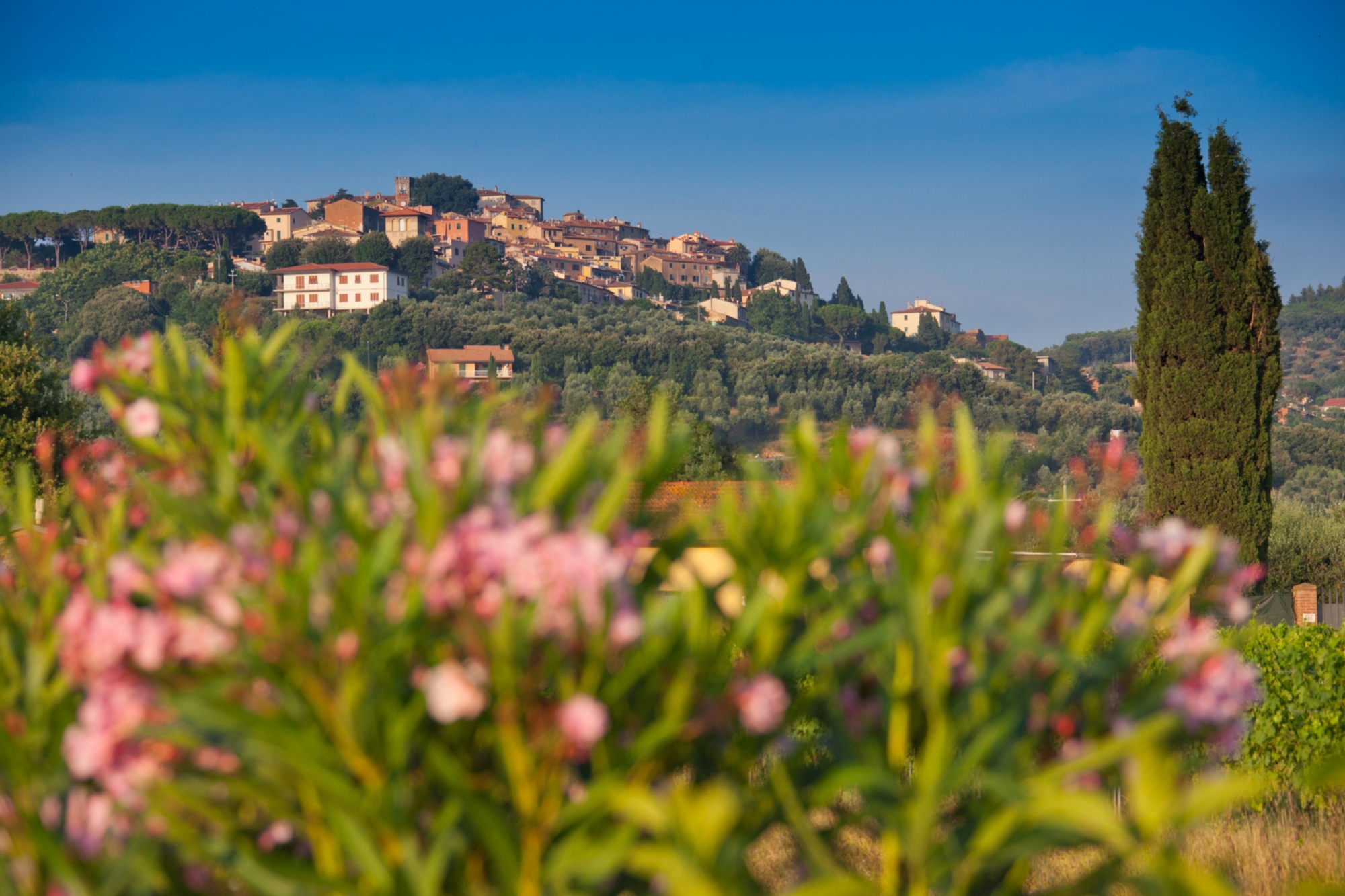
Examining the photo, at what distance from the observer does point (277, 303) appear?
81.8 m

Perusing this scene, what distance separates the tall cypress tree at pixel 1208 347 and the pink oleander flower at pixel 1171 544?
48.7ft

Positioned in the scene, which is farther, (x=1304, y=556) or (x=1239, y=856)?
(x=1304, y=556)

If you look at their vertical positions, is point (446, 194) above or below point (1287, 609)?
above

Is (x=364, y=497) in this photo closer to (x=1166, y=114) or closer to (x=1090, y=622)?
(x=1090, y=622)

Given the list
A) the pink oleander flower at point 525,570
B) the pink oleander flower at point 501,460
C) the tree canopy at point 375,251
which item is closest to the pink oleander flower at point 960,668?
the pink oleander flower at point 525,570

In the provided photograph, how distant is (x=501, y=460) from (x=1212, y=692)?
3.70 feet

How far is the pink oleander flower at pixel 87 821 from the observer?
66.1 inches

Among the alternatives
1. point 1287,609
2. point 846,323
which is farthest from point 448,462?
point 846,323

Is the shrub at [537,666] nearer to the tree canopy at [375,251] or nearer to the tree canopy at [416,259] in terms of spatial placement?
the tree canopy at [416,259]

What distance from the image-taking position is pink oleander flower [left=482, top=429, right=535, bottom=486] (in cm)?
164

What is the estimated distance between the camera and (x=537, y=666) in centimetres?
152

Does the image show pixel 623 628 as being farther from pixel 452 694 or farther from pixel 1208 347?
pixel 1208 347

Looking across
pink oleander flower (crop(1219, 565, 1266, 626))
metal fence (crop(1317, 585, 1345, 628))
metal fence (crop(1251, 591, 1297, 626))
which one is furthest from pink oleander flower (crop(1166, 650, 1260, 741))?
metal fence (crop(1317, 585, 1345, 628))

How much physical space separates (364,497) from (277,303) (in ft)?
281
